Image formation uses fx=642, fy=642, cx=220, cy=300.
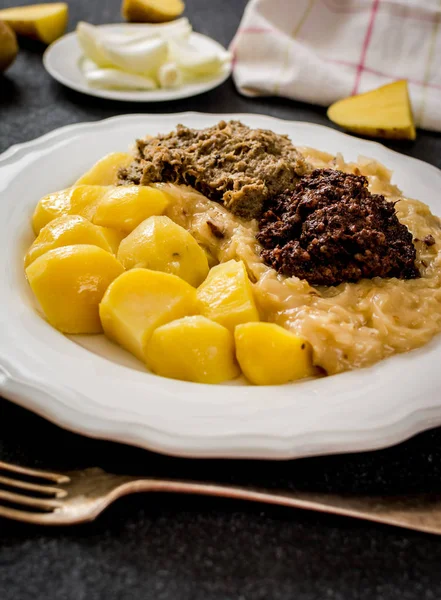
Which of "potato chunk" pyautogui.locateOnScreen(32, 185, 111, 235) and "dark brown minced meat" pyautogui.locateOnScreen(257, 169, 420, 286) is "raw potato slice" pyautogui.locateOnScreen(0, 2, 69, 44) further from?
"dark brown minced meat" pyautogui.locateOnScreen(257, 169, 420, 286)

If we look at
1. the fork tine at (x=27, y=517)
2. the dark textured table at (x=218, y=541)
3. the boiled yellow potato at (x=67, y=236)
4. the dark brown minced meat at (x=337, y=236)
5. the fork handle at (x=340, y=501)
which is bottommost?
the dark textured table at (x=218, y=541)

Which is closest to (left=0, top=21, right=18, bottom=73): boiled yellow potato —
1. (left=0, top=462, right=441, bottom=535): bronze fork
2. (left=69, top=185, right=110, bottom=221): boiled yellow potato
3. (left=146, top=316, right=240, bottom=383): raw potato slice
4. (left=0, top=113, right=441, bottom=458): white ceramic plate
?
(left=69, top=185, right=110, bottom=221): boiled yellow potato

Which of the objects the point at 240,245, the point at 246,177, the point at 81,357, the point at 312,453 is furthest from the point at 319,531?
the point at 246,177

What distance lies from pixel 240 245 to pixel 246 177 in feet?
1.27

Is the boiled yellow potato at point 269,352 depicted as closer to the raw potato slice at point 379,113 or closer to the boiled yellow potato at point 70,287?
the boiled yellow potato at point 70,287

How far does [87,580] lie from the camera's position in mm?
1887

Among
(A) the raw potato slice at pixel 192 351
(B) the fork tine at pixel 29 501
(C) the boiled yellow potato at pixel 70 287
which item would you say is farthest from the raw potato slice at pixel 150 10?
(B) the fork tine at pixel 29 501

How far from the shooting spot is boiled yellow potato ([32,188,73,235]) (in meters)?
3.06

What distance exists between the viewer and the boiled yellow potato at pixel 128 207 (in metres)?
2.97

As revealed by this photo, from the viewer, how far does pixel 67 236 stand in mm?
2803

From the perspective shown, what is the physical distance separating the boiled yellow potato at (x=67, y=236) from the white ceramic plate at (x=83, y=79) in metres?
2.07

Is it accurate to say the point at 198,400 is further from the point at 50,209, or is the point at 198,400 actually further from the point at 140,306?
the point at 50,209

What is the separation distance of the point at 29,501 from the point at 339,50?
443 cm

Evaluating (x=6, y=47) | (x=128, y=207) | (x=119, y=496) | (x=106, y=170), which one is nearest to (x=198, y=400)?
(x=119, y=496)
